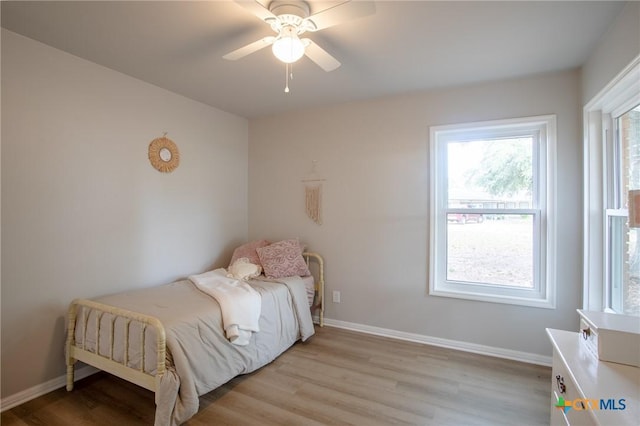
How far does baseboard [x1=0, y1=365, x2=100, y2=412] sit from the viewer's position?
1.97 m

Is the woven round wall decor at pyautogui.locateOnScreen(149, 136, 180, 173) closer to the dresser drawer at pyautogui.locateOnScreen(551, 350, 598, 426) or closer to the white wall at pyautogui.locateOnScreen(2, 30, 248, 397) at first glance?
the white wall at pyautogui.locateOnScreen(2, 30, 248, 397)

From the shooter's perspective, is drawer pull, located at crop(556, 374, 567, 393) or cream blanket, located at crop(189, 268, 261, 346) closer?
drawer pull, located at crop(556, 374, 567, 393)

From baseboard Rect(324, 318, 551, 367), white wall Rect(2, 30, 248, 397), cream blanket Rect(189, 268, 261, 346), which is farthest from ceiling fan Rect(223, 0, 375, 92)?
baseboard Rect(324, 318, 551, 367)

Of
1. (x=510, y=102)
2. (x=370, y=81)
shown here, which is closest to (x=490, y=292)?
(x=510, y=102)

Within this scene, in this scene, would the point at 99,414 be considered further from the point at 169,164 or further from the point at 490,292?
the point at 490,292

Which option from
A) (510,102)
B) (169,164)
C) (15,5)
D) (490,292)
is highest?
(15,5)

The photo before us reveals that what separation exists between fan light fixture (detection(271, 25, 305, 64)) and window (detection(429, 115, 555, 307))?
1.77m

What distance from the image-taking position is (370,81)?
8.97 ft

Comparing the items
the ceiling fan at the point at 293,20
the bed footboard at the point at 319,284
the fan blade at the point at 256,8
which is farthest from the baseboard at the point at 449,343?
the fan blade at the point at 256,8

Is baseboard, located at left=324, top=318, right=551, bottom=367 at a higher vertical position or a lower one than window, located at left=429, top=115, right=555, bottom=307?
lower

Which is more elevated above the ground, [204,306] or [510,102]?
[510,102]

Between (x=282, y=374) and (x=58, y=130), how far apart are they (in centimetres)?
251

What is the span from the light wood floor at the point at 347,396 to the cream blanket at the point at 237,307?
0.41 metres

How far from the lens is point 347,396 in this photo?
6.93 ft
